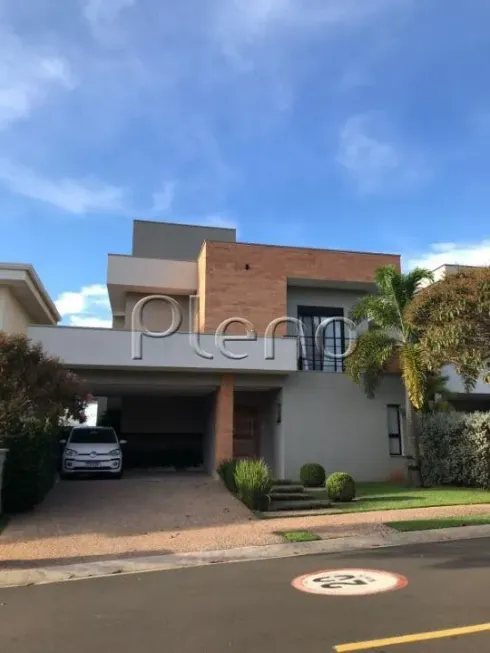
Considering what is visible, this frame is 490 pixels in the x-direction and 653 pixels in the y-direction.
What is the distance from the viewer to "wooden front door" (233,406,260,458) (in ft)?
70.1

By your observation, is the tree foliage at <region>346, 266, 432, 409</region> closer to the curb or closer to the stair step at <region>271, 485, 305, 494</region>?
the stair step at <region>271, 485, 305, 494</region>

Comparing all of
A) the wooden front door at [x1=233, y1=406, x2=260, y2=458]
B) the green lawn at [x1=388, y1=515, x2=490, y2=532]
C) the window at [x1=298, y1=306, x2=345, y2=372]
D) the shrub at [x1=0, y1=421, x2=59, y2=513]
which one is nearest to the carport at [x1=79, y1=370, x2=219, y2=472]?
the wooden front door at [x1=233, y1=406, x2=260, y2=458]

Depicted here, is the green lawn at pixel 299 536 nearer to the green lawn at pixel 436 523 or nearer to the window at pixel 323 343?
the green lawn at pixel 436 523

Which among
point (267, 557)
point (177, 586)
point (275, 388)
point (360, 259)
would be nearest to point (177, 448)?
point (275, 388)

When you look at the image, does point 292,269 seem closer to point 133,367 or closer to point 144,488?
point 133,367

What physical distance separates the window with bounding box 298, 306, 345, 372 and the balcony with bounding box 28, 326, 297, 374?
3376 mm

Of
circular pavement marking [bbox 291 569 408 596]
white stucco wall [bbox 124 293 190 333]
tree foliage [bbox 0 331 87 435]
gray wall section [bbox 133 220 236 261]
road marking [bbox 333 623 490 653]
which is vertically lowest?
circular pavement marking [bbox 291 569 408 596]

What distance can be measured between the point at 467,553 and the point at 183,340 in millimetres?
10286

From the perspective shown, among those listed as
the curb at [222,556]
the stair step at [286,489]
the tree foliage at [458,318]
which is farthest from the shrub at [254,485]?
the tree foliage at [458,318]

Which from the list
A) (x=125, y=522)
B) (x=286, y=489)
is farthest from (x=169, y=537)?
(x=286, y=489)

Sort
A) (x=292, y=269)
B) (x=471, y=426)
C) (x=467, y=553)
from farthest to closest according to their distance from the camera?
(x=292, y=269)
(x=471, y=426)
(x=467, y=553)

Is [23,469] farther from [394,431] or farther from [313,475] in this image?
[394,431]

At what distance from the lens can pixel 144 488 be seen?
15.2 metres

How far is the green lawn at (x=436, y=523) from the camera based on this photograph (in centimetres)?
1070
